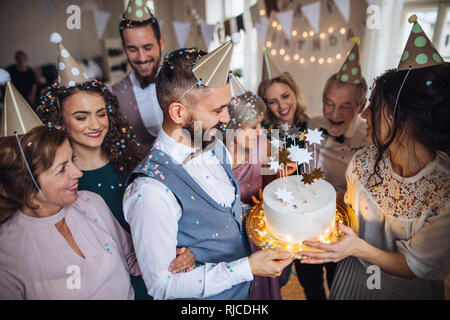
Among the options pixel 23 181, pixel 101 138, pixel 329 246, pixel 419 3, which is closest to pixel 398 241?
pixel 329 246

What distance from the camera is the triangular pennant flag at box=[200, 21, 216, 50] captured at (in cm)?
206

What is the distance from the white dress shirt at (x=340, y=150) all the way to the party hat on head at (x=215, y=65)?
3.22 ft

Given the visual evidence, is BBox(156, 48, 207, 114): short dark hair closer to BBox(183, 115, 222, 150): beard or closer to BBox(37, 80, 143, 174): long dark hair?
BBox(183, 115, 222, 150): beard

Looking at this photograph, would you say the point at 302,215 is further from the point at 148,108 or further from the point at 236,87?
the point at 148,108

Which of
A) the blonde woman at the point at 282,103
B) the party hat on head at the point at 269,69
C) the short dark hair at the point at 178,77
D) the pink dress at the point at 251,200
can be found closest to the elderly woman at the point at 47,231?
the short dark hair at the point at 178,77

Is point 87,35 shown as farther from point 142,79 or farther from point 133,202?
point 133,202

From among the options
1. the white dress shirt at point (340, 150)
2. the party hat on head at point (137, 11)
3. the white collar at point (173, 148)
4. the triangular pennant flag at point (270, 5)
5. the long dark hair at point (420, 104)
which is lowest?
the white dress shirt at point (340, 150)

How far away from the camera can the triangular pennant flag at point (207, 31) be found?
81.2 inches

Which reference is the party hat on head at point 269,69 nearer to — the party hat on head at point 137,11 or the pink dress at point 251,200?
the pink dress at point 251,200

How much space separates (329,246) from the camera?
1243 mm

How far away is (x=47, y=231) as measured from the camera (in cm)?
115

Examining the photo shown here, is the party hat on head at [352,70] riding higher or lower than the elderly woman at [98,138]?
higher

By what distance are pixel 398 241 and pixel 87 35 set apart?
2241 millimetres

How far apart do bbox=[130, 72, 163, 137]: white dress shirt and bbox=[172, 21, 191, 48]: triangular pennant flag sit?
0.38m
